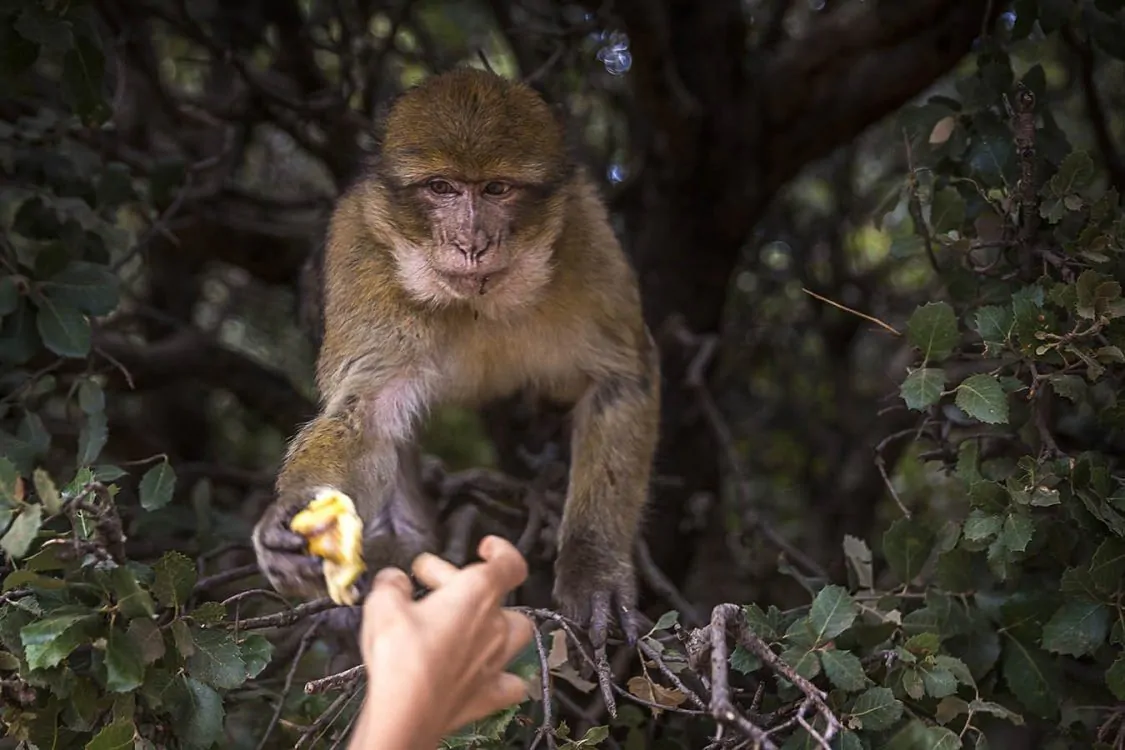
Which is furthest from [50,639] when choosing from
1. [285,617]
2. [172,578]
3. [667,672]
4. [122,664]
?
[667,672]

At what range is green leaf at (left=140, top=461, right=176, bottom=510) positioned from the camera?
2.42 m

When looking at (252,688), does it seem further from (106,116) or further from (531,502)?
(106,116)

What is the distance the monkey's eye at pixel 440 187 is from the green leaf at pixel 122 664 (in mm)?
1115

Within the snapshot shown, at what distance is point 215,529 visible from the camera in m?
2.97

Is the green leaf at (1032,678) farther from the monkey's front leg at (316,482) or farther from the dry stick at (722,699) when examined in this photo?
the monkey's front leg at (316,482)

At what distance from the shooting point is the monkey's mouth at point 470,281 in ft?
8.18

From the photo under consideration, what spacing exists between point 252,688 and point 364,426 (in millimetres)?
620

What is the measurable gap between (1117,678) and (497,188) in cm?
150

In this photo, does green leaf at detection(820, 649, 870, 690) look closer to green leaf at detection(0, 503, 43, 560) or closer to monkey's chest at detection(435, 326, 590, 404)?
monkey's chest at detection(435, 326, 590, 404)

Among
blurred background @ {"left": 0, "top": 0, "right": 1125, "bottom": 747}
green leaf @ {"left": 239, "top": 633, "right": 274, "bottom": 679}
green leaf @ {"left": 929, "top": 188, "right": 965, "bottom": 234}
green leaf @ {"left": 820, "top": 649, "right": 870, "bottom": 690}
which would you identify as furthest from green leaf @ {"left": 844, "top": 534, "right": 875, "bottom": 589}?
green leaf @ {"left": 239, "top": 633, "right": 274, "bottom": 679}

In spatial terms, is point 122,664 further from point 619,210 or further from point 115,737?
point 619,210

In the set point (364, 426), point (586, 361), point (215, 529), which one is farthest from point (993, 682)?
point (215, 529)

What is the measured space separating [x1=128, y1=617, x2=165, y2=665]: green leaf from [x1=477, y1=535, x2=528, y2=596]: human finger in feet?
2.30

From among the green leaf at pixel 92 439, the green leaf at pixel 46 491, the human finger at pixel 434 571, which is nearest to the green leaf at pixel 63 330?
the green leaf at pixel 92 439
